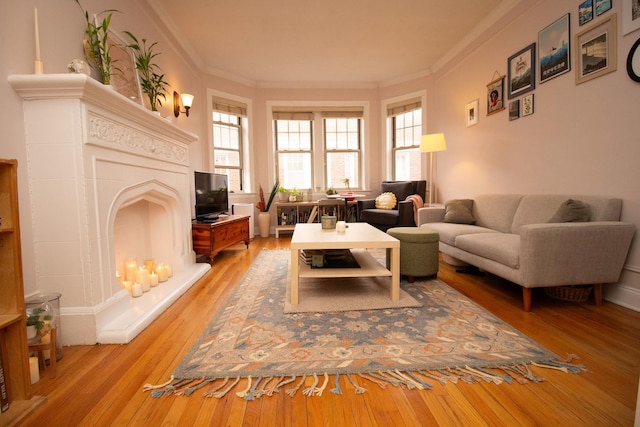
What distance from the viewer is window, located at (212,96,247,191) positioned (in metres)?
5.16

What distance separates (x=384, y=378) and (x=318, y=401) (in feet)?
1.04

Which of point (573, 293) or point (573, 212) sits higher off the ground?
point (573, 212)

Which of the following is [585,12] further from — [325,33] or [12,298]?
[12,298]

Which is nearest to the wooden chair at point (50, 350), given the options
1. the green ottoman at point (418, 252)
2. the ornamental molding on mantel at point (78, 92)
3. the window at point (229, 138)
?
the ornamental molding on mantel at point (78, 92)

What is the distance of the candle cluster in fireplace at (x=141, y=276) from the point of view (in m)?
2.35

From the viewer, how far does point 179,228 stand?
3064mm

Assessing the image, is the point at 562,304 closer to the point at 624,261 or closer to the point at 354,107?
the point at 624,261

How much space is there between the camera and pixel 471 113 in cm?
408

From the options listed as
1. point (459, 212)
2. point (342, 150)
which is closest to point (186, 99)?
point (342, 150)

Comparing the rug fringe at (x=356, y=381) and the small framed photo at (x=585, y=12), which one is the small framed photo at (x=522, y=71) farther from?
the rug fringe at (x=356, y=381)

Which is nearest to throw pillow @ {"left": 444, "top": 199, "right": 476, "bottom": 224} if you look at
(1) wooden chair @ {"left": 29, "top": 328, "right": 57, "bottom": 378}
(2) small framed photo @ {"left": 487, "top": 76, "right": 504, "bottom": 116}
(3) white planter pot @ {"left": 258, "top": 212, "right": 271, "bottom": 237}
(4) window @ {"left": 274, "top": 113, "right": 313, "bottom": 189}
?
(2) small framed photo @ {"left": 487, "top": 76, "right": 504, "bottom": 116}

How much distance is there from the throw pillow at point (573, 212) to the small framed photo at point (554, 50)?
3.96 feet

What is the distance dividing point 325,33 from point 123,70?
2452 millimetres

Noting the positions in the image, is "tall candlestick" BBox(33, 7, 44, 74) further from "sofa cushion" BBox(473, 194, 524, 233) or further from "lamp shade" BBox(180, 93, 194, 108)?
"sofa cushion" BBox(473, 194, 524, 233)
